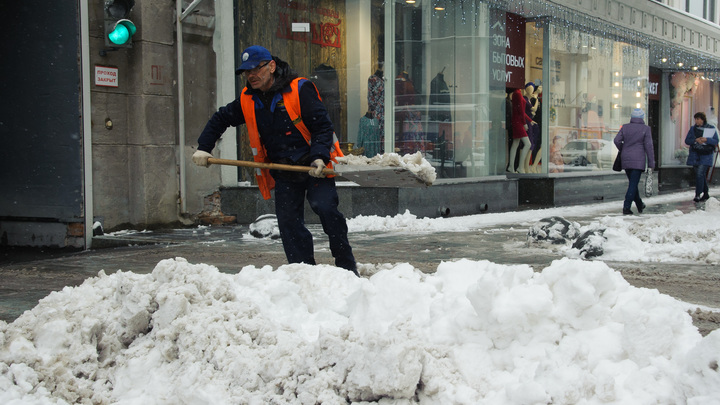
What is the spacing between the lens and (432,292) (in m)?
3.98

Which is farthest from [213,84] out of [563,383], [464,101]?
[563,383]

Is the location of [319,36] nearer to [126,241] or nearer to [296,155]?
[126,241]

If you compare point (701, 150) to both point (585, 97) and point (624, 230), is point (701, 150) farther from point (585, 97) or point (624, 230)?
point (624, 230)

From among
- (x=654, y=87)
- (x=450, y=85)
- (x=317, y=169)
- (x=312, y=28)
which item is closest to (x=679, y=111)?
(x=654, y=87)

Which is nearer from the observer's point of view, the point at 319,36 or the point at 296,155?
the point at 296,155

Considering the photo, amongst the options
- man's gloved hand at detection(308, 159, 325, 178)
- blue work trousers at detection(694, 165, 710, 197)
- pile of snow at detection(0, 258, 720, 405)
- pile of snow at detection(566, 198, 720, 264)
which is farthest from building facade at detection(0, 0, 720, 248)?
pile of snow at detection(0, 258, 720, 405)

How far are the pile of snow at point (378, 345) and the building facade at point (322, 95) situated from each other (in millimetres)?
5523

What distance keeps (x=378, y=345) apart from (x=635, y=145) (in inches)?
427

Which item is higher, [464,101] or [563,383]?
[464,101]

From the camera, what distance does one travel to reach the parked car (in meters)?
16.0

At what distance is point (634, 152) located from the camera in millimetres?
12625

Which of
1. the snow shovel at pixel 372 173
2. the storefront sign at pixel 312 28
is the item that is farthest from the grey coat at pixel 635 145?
the snow shovel at pixel 372 173

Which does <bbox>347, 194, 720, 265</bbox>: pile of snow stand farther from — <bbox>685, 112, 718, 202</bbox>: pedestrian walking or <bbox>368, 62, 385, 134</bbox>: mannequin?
<bbox>685, 112, 718, 202</bbox>: pedestrian walking

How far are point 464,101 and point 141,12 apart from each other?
18.8ft
